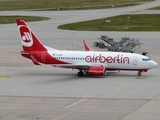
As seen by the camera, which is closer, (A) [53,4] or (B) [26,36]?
(B) [26,36]

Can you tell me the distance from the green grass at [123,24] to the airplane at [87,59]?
46.1m

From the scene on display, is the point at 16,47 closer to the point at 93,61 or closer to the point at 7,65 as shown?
the point at 7,65

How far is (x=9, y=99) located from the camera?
48.6 metres

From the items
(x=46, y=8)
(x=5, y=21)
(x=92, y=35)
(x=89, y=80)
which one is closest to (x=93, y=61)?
(x=89, y=80)

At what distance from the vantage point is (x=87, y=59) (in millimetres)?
60375

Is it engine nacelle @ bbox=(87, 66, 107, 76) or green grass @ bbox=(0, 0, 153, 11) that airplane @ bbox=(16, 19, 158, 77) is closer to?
engine nacelle @ bbox=(87, 66, 107, 76)

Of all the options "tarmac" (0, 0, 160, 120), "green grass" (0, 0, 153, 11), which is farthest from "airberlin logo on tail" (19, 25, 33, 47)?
"green grass" (0, 0, 153, 11)

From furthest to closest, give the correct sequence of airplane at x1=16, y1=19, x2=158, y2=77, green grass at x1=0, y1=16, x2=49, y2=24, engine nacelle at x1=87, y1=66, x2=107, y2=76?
1. green grass at x1=0, y1=16, x2=49, y2=24
2. airplane at x1=16, y1=19, x2=158, y2=77
3. engine nacelle at x1=87, y1=66, x2=107, y2=76

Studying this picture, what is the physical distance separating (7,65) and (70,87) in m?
17.2

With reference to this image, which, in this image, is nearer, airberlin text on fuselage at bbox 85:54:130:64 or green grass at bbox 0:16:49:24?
airberlin text on fuselage at bbox 85:54:130:64

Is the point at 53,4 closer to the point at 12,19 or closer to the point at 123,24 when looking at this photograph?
the point at 12,19

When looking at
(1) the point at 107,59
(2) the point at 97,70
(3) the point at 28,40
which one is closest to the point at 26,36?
(3) the point at 28,40

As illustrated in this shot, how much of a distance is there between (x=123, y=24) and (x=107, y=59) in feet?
180

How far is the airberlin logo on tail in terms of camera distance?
62.2m
